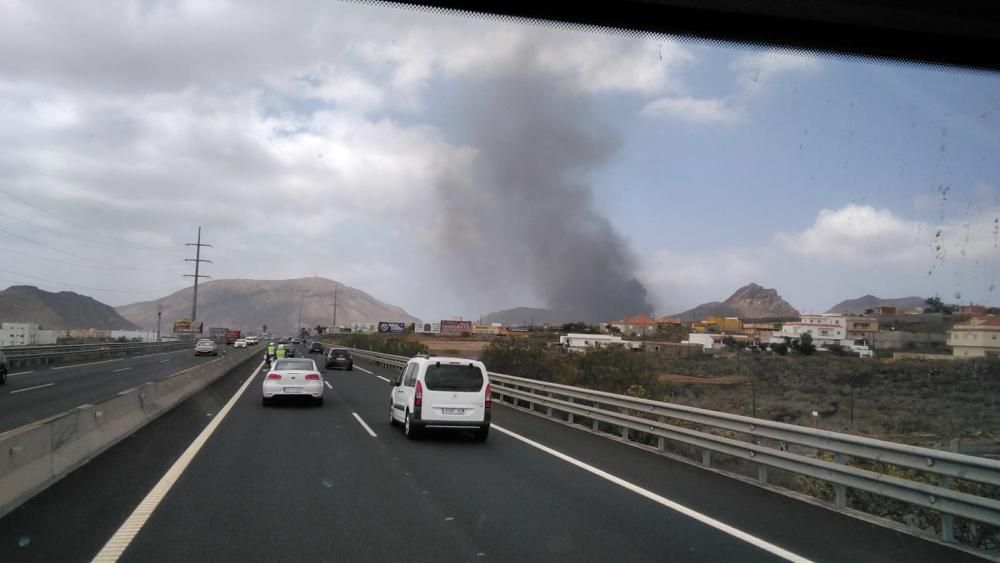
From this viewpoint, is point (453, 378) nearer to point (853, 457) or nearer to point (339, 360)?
point (853, 457)

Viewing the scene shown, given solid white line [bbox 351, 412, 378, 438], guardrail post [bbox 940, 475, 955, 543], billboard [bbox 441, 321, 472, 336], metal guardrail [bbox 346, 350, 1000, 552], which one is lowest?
solid white line [bbox 351, 412, 378, 438]

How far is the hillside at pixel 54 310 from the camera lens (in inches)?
4806

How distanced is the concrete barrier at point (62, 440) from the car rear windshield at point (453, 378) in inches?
237

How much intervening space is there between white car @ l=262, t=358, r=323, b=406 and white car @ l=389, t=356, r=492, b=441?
7032mm

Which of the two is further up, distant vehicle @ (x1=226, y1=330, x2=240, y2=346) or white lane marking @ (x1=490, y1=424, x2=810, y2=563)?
distant vehicle @ (x1=226, y1=330, x2=240, y2=346)

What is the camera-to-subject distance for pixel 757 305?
41.4 metres

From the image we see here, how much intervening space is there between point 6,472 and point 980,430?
1557 cm

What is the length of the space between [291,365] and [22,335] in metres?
51.3

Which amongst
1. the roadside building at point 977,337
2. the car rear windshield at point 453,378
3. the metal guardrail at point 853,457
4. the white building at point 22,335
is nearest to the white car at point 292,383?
the car rear windshield at point 453,378

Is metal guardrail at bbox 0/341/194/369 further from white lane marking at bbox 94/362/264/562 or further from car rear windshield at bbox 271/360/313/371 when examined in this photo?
white lane marking at bbox 94/362/264/562

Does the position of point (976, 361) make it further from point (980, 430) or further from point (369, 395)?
point (369, 395)

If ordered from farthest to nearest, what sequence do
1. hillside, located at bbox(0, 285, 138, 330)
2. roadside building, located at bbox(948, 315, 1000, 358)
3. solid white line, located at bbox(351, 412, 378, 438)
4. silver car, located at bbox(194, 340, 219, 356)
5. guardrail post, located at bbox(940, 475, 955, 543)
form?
hillside, located at bbox(0, 285, 138, 330) < silver car, located at bbox(194, 340, 219, 356) < solid white line, located at bbox(351, 412, 378, 438) < roadside building, located at bbox(948, 315, 1000, 358) < guardrail post, located at bbox(940, 475, 955, 543)

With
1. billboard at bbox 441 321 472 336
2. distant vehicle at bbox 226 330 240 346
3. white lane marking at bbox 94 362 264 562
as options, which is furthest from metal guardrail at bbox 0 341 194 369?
billboard at bbox 441 321 472 336

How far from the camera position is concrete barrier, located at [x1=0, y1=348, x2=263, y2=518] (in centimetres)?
820
